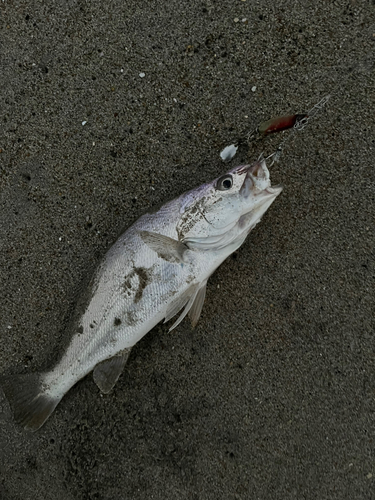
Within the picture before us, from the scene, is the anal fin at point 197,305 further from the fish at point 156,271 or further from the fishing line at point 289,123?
the fishing line at point 289,123

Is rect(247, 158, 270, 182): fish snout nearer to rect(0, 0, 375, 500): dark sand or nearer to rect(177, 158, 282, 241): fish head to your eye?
rect(177, 158, 282, 241): fish head

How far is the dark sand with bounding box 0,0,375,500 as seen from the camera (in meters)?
2.16

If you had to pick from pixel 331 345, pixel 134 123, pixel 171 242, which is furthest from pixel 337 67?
pixel 331 345

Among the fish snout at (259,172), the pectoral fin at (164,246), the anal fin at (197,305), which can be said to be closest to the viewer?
the fish snout at (259,172)

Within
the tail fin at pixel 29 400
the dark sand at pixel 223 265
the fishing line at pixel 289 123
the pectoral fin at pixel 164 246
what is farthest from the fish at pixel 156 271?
the fishing line at pixel 289 123

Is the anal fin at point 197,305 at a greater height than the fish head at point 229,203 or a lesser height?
lesser

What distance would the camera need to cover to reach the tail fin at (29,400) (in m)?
2.22

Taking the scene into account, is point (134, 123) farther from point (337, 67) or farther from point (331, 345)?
point (331, 345)

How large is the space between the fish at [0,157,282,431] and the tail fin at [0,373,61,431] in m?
0.10

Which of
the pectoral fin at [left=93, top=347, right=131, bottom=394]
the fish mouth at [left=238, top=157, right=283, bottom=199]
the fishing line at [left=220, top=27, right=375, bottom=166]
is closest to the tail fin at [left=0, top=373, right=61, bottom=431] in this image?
the pectoral fin at [left=93, top=347, right=131, bottom=394]

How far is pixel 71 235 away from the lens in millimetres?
2348

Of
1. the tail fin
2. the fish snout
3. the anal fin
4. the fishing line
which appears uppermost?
the fish snout

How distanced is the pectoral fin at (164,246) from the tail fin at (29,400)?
1.13 metres

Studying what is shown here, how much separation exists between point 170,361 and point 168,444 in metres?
0.53
